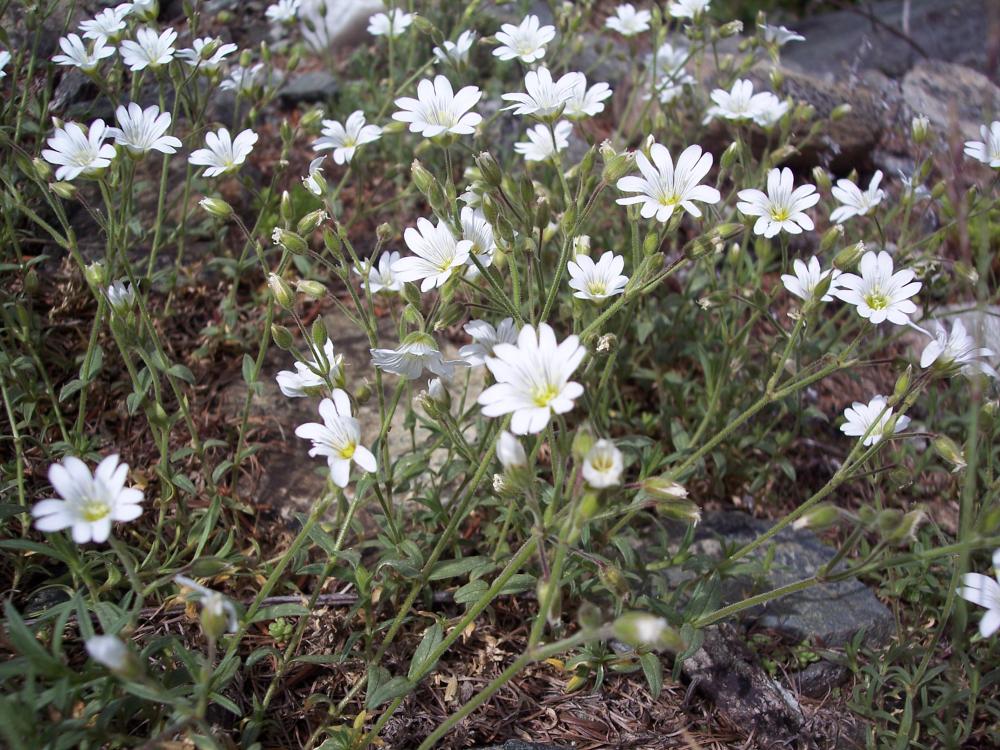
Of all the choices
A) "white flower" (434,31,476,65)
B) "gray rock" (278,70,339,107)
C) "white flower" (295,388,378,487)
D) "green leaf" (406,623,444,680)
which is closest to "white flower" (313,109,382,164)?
"white flower" (434,31,476,65)

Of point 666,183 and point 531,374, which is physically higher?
point 666,183

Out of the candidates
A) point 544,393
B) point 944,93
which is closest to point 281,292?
point 544,393

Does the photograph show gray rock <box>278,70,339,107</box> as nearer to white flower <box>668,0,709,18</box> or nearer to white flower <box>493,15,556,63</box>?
white flower <box>493,15,556,63</box>

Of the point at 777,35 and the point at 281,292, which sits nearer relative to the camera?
the point at 281,292

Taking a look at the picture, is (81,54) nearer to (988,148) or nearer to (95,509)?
(95,509)

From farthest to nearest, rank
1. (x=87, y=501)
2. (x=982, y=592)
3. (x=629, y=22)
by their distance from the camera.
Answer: (x=629, y=22), (x=982, y=592), (x=87, y=501)

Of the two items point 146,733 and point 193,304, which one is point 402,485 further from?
point 193,304
